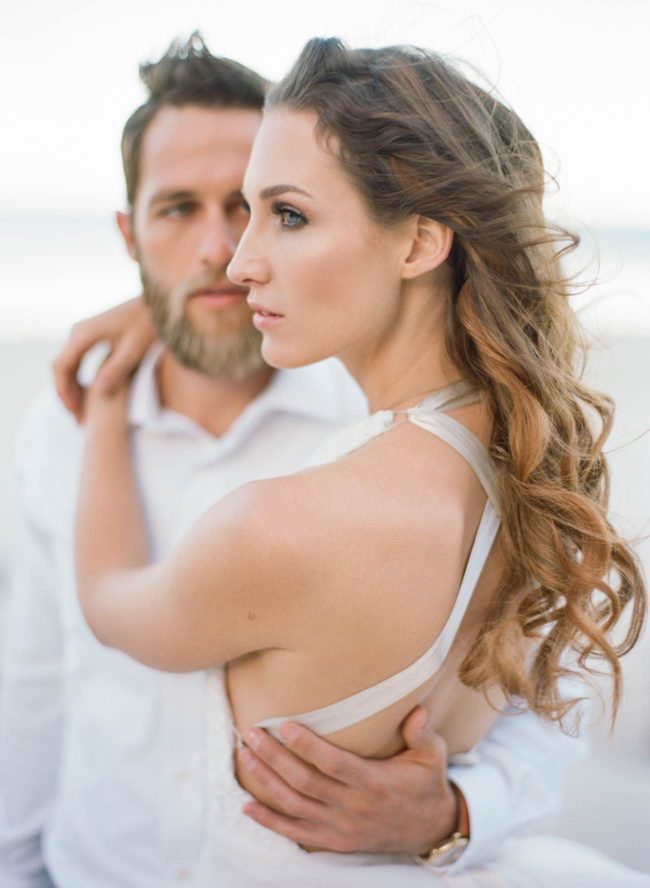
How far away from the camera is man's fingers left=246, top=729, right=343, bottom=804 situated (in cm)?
133

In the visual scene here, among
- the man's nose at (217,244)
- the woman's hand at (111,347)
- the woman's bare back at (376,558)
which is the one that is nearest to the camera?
the woman's bare back at (376,558)

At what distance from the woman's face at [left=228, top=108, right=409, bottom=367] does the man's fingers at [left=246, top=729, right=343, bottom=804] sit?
51cm

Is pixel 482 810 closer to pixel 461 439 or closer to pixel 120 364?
pixel 461 439

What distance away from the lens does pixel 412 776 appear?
4.52 ft

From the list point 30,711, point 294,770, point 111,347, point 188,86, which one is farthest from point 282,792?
point 188,86

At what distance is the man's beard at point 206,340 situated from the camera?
176cm

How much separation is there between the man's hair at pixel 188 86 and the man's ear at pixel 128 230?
0.05m

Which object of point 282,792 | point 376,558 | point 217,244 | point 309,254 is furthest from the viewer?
point 217,244

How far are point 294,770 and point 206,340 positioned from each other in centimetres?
79

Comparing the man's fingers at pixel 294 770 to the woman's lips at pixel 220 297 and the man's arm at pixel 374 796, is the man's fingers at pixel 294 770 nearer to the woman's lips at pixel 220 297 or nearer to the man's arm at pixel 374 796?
the man's arm at pixel 374 796

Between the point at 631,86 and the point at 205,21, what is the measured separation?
384 cm

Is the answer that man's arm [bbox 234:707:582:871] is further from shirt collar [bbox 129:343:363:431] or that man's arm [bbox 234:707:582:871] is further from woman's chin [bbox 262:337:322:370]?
shirt collar [bbox 129:343:363:431]

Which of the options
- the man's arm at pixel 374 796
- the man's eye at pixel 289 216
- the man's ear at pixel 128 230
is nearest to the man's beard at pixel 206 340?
the man's ear at pixel 128 230

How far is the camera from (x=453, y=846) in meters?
1.45
